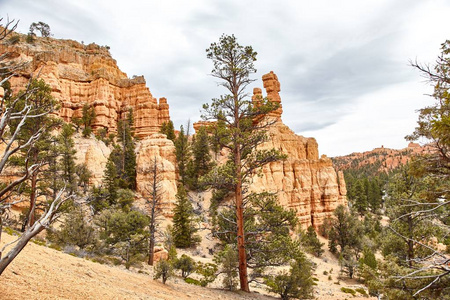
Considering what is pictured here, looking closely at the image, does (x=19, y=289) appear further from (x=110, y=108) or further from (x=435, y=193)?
(x=110, y=108)

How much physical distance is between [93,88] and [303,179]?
3973cm

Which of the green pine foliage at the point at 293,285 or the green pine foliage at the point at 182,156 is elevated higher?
the green pine foliage at the point at 182,156

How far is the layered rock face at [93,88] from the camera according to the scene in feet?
145

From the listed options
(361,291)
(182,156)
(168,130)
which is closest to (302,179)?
(182,156)

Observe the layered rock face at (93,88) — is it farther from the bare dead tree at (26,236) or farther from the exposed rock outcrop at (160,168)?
the bare dead tree at (26,236)

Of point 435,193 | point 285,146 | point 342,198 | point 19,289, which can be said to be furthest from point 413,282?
point 342,198

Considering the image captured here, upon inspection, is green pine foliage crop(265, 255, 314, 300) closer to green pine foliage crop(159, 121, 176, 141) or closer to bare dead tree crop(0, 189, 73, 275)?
bare dead tree crop(0, 189, 73, 275)

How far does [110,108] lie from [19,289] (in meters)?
48.4

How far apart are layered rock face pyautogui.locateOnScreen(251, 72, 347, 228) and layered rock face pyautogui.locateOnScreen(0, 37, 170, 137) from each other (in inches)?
902

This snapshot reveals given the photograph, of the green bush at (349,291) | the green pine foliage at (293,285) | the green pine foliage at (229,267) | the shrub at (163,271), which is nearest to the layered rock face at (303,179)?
the green bush at (349,291)

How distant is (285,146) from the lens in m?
41.6

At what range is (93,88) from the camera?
4878cm

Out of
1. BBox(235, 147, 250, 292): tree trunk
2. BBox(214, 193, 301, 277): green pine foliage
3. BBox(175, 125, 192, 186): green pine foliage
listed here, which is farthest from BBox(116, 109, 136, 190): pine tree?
BBox(214, 193, 301, 277): green pine foliage

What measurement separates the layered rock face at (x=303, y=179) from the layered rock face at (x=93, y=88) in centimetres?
2290
